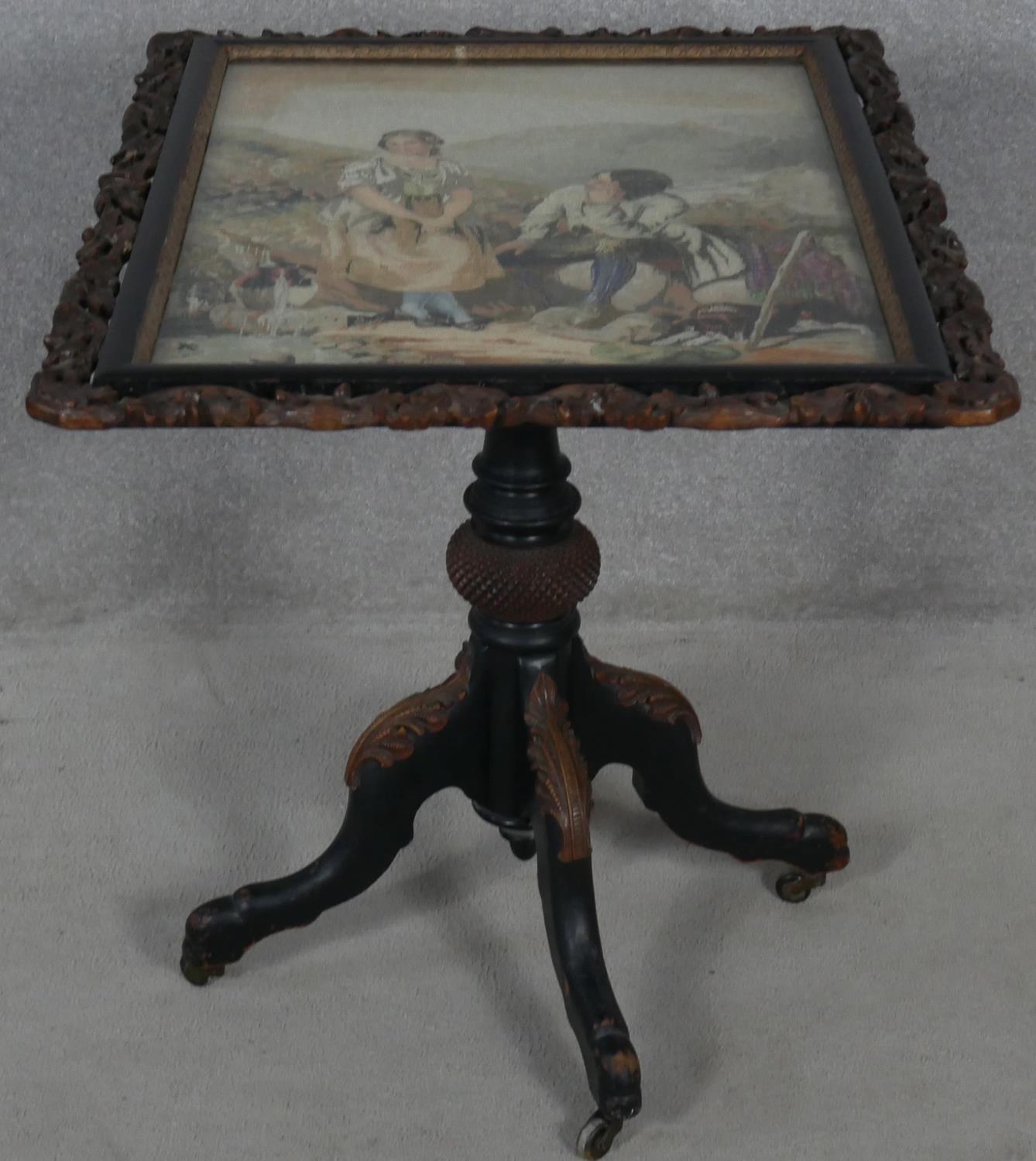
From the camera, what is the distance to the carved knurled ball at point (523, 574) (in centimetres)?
183

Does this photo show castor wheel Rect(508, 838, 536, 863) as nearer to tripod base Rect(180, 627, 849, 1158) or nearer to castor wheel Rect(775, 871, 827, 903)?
tripod base Rect(180, 627, 849, 1158)

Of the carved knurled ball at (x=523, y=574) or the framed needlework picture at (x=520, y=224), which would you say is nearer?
the framed needlework picture at (x=520, y=224)

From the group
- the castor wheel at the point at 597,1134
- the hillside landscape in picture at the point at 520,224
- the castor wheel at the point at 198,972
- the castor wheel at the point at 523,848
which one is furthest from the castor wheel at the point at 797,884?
the hillside landscape in picture at the point at 520,224

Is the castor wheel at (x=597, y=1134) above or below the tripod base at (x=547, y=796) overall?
below

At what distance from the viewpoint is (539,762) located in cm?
192

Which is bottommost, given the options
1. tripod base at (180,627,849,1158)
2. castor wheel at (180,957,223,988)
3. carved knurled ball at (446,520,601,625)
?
castor wheel at (180,957,223,988)

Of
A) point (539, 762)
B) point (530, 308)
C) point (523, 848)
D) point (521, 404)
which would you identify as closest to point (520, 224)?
point (530, 308)

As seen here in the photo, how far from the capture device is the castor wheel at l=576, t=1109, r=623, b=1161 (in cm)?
182

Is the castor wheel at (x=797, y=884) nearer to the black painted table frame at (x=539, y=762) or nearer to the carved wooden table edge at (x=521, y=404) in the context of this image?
the black painted table frame at (x=539, y=762)

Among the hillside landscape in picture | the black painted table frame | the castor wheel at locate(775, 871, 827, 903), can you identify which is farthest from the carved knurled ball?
the castor wheel at locate(775, 871, 827, 903)

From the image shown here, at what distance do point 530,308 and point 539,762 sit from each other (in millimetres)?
525

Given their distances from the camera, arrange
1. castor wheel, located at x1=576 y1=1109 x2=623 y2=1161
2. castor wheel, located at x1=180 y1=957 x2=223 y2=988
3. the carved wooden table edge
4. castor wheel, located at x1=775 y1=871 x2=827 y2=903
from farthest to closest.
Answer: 1. castor wheel, located at x1=775 y1=871 x2=827 y2=903
2. castor wheel, located at x1=180 y1=957 x2=223 y2=988
3. castor wheel, located at x1=576 y1=1109 x2=623 y2=1161
4. the carved wooden table edge

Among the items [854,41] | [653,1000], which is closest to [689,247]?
[854,41]

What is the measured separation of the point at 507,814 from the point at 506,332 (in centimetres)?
67
